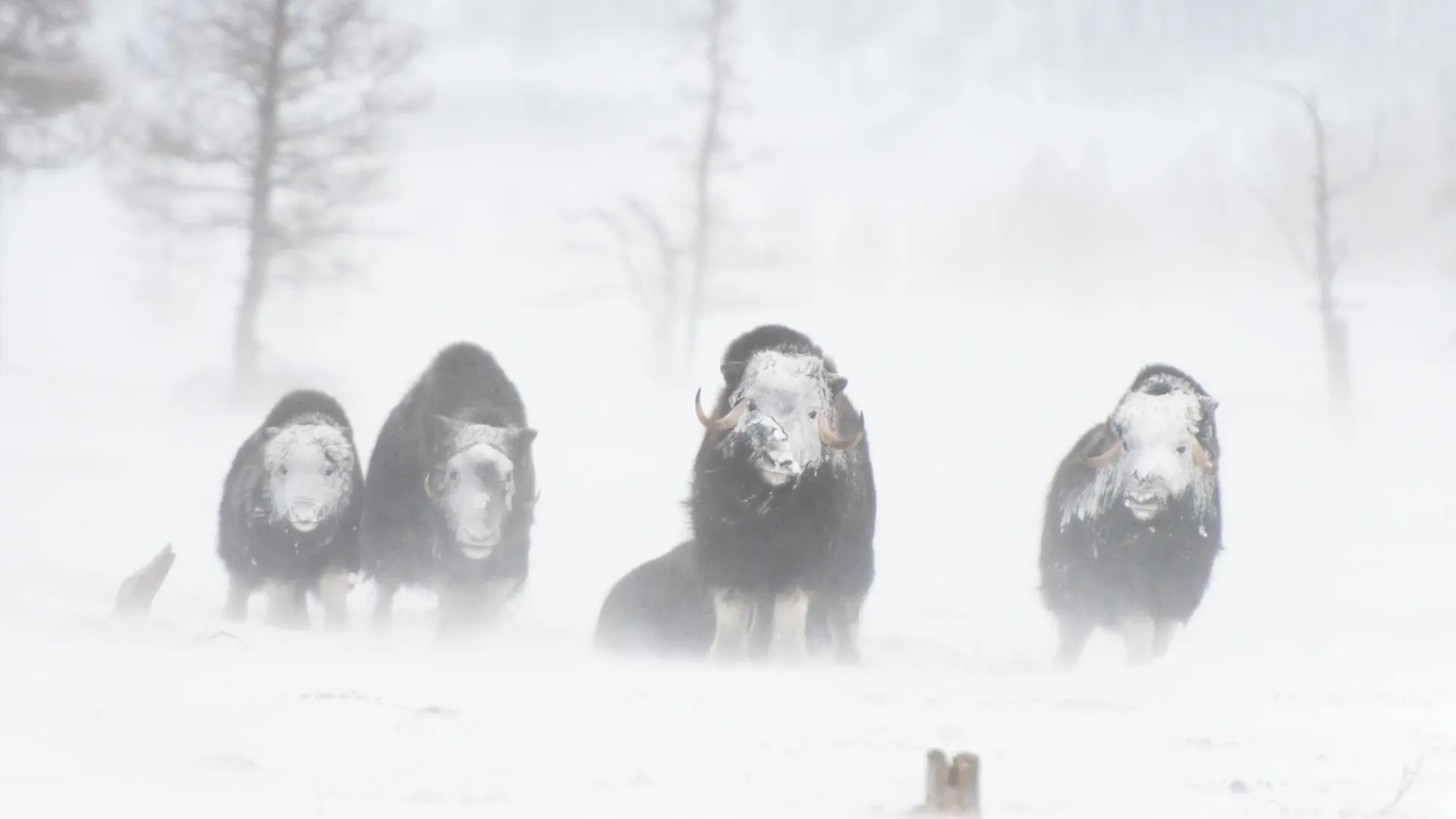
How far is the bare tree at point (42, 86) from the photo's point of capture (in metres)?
17.4

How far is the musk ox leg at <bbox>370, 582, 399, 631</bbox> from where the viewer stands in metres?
11.0

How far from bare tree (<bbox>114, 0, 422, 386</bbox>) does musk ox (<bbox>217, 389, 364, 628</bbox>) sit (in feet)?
43.0

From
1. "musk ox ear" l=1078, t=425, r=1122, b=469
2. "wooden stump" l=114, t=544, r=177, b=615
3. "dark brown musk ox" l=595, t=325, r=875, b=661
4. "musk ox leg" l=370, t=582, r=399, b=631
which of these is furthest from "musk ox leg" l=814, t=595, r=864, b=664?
"wooden stump" l=114, t=544, r=177, b=615

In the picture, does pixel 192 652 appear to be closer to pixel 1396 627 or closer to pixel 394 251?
pixel 1396 627

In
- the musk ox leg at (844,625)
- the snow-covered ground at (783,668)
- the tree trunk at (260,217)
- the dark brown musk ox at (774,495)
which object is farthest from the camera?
the tree trunk at (260,217)

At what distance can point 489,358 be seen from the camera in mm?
11234

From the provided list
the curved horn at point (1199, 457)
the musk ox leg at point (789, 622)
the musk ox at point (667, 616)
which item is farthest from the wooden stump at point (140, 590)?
the curved horn at point (1199, 457)

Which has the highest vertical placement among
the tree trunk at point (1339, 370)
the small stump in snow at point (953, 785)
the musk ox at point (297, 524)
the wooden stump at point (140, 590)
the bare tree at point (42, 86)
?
the bare tree at point (42, 86)

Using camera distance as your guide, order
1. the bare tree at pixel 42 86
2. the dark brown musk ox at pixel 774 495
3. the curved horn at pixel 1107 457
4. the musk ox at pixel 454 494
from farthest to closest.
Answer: the bare tree at pixel 42 86 → the musk ox at pixel 454 494 → the curved horn at pixel 1107 457 → the dark brown musk ox at pixel 774 495

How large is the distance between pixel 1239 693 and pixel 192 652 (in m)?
4.85

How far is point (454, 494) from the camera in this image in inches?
399

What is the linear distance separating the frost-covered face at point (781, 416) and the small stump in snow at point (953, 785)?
382 centimetres

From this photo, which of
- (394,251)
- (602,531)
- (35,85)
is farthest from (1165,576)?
(394,251)

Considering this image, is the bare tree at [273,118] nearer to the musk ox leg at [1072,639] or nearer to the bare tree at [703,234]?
the bare tree at [703,234]
